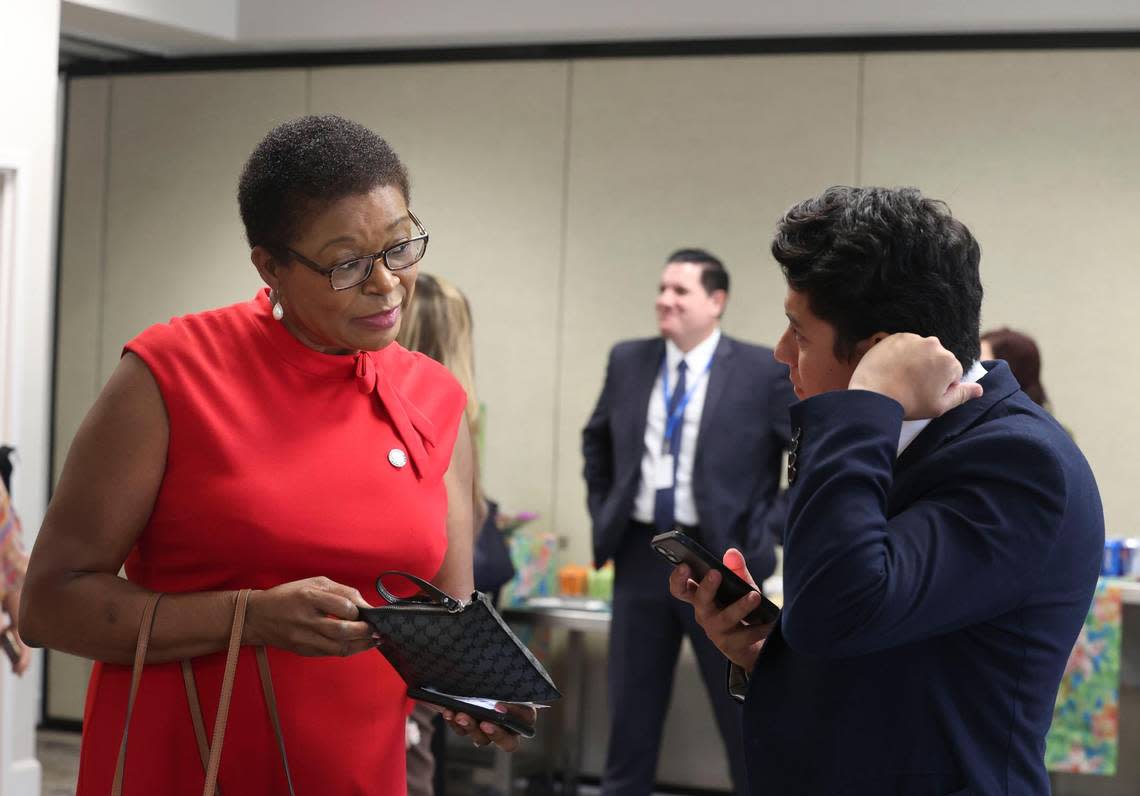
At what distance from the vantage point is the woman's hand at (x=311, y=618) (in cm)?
164

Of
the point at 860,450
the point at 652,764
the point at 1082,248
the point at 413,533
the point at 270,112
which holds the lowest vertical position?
the point at 652,764

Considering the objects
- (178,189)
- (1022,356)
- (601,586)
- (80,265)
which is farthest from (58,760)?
(1022,356)

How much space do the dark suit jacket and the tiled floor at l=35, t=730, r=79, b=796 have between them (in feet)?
8.46

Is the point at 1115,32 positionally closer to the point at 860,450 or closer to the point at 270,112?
the point at 270,112

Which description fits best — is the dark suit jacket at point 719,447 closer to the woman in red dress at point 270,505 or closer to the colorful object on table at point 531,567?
the colorful object on table at point 531,567

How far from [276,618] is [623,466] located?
3.39 meters

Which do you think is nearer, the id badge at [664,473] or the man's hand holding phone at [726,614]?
the man's hand holding phone at [726,614]

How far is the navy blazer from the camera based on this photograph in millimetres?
1387

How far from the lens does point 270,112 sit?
21.7ft

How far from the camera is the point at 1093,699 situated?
16.2 feet

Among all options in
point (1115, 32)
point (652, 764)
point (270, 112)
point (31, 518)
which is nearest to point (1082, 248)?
point (1115, 32)

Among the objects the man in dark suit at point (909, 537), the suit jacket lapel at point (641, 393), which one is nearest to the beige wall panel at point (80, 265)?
the suit jacket lapel at point (641, 393)

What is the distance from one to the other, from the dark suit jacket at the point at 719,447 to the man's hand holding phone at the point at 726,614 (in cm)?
298

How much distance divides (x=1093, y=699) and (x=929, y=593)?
397 cm
